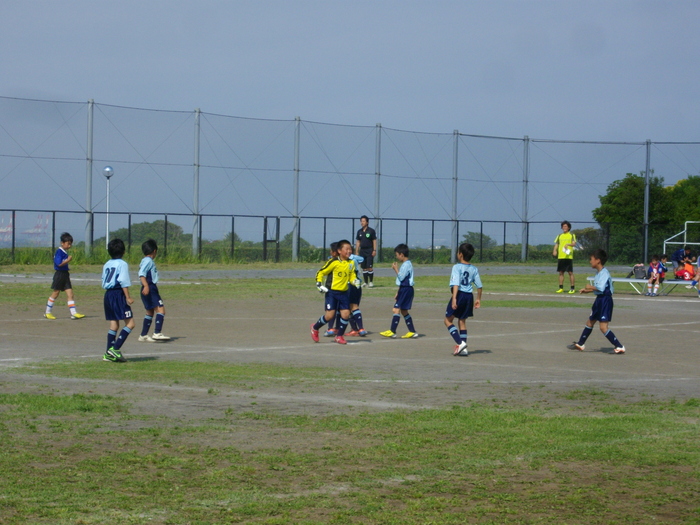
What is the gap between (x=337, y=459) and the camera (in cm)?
668

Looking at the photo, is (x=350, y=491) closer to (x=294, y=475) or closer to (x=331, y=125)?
(x=294, y=475)

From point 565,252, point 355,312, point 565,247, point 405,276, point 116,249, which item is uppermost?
point 565,247

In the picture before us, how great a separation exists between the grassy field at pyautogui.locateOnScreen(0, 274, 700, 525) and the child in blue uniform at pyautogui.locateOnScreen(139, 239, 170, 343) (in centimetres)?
374

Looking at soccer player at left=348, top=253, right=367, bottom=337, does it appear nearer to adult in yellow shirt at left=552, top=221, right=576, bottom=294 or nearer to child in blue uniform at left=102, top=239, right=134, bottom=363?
child in blue uniform at left=102, top=239, right=134, bottom=363

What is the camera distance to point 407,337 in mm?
15016

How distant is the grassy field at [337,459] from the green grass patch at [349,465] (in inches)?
0.7

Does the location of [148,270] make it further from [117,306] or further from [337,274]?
[337,274]

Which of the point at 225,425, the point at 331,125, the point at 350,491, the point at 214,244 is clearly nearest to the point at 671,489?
the point at 350,491

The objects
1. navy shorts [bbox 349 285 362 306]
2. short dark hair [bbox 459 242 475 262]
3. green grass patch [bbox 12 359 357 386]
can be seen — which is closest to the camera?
green grass patch [bbox 12 359 357 386]

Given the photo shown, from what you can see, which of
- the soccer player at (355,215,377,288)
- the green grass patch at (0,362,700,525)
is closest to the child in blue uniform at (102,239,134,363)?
the green grass patch at (0,362,700,525)

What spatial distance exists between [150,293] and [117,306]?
214 cm

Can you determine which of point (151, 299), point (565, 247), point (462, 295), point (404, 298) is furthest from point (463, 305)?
point (565, 247)

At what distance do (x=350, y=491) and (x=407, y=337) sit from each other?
920cm

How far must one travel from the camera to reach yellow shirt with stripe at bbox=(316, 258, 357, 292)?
559 inches
